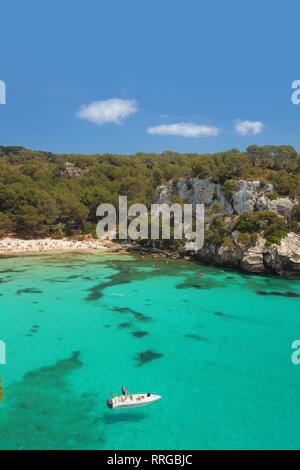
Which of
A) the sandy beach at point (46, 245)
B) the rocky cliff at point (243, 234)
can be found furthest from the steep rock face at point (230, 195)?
the sandy beach at point (46, 245)

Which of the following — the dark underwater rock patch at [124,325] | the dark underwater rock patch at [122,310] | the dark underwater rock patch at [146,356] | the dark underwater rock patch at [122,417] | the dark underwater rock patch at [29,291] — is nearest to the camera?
the dark underwater rock patch at [122,417]

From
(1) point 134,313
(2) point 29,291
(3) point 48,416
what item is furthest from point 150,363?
(2) point 29,291

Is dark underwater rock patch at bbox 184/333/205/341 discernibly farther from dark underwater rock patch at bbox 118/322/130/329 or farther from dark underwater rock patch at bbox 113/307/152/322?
dark underwater rock patch at bbox 118/322/130/329

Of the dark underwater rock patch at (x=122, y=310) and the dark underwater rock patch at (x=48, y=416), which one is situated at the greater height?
the dark underwater rock patch at (x=122, y=310)

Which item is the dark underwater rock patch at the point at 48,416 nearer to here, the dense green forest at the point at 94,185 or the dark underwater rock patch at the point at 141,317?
the dark underwater rock patch at the point at 141,317

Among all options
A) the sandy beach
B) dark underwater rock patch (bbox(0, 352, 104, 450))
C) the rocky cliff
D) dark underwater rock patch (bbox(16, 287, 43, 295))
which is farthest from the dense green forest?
dark underwater rock patch (bbox(0, 352, 104, 450))

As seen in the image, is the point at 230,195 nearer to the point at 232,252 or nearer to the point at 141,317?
the point at 232,252
